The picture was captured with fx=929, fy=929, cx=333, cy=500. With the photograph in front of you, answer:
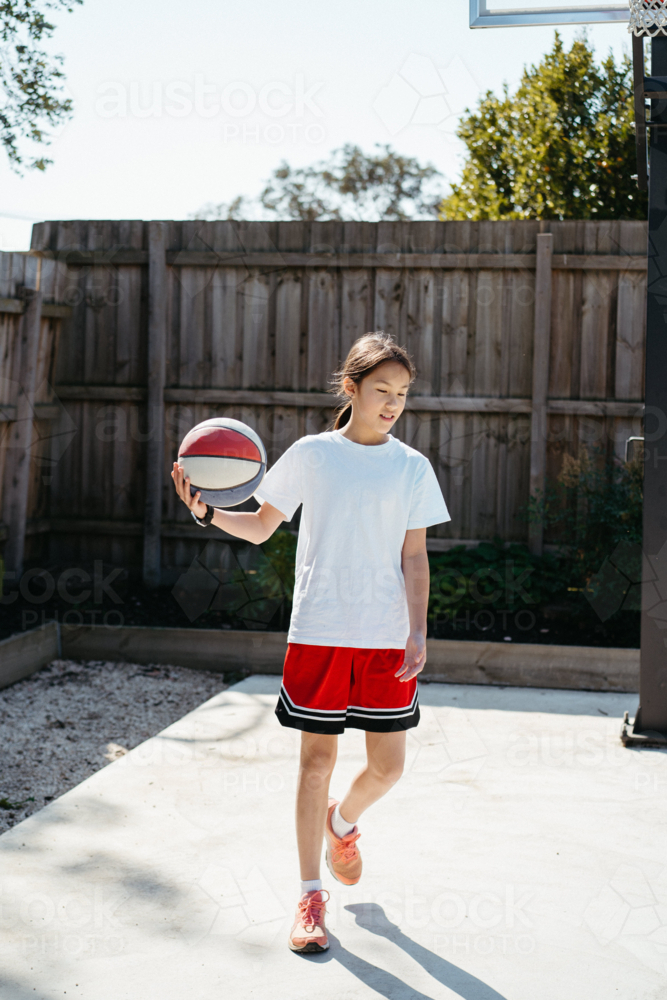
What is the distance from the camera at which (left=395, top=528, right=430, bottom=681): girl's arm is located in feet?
8.31

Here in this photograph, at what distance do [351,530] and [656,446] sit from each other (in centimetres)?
194

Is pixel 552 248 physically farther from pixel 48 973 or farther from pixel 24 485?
pixel 48 973

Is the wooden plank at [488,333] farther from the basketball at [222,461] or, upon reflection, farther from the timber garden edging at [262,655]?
the basketball at [222,461]

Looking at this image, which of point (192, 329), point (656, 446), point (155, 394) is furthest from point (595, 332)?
point (155, 394)

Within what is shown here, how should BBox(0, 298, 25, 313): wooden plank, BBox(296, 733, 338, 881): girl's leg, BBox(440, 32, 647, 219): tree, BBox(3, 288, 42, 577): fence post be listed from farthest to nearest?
BBox(440, 32, 647, 219): tree, BBox(3, 288, 42, 577): fence post, BBox(0, 298, 25, 313): wooden plank, BBox(296, 733, 338, 881): girl's leg

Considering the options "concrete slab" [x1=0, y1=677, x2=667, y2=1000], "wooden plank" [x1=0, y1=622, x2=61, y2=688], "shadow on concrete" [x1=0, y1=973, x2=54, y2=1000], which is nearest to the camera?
"shadow on concrete" [x1=0, y1=973, x2=54, y2=1000]

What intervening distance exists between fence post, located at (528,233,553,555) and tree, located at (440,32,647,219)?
10.7 ft

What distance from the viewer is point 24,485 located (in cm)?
630

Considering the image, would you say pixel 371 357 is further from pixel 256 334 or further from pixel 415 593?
pixel 256 334

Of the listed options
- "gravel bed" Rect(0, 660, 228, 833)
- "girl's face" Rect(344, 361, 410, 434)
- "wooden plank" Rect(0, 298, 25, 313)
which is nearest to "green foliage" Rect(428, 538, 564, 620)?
"gravel bed" Rect(0, 660, 228, 833)

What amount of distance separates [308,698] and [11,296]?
4.63m

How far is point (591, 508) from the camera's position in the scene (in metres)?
5.87

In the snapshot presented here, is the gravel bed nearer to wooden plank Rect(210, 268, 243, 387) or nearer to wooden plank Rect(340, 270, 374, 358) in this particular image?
wooden plank Rect(210, 268, 243, 387)

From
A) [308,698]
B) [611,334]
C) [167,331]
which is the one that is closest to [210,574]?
[167,331]
